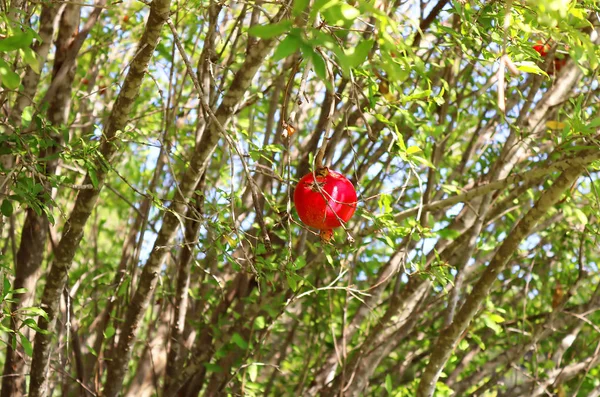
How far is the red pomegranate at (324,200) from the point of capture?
52.7 inches

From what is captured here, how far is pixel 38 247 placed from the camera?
2189mm

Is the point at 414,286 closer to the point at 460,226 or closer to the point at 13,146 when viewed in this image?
the point at 460,226

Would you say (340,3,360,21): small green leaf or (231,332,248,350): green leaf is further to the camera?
(231,332,248,350): green leaf

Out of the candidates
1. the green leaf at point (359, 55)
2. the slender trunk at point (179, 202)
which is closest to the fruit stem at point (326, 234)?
the slender trunk at point (179, 202)

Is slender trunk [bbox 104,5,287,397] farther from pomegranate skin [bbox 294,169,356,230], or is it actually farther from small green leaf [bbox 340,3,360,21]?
small green leaf [bbox 340,3,360,21]

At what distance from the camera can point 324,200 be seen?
4.32ft

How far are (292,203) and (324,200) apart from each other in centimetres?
95

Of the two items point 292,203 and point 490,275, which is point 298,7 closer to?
point 490,275

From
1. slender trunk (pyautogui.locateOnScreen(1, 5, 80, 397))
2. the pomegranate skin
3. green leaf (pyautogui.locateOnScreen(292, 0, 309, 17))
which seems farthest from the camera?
slender trunk (pyautogui.locateOnScreen(1, 5, 80, 397))

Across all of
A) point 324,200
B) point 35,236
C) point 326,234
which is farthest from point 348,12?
point 35,236

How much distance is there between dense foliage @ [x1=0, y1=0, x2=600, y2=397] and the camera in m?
1.56

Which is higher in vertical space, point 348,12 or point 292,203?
point 292,203

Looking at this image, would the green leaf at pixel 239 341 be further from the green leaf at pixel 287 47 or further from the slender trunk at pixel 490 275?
the green leaf at pixel 287 47

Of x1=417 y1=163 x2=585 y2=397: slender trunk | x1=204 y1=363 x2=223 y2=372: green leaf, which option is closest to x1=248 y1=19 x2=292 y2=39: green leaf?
x1=417 y1=163 x2=585 y2=397: slender trunk
